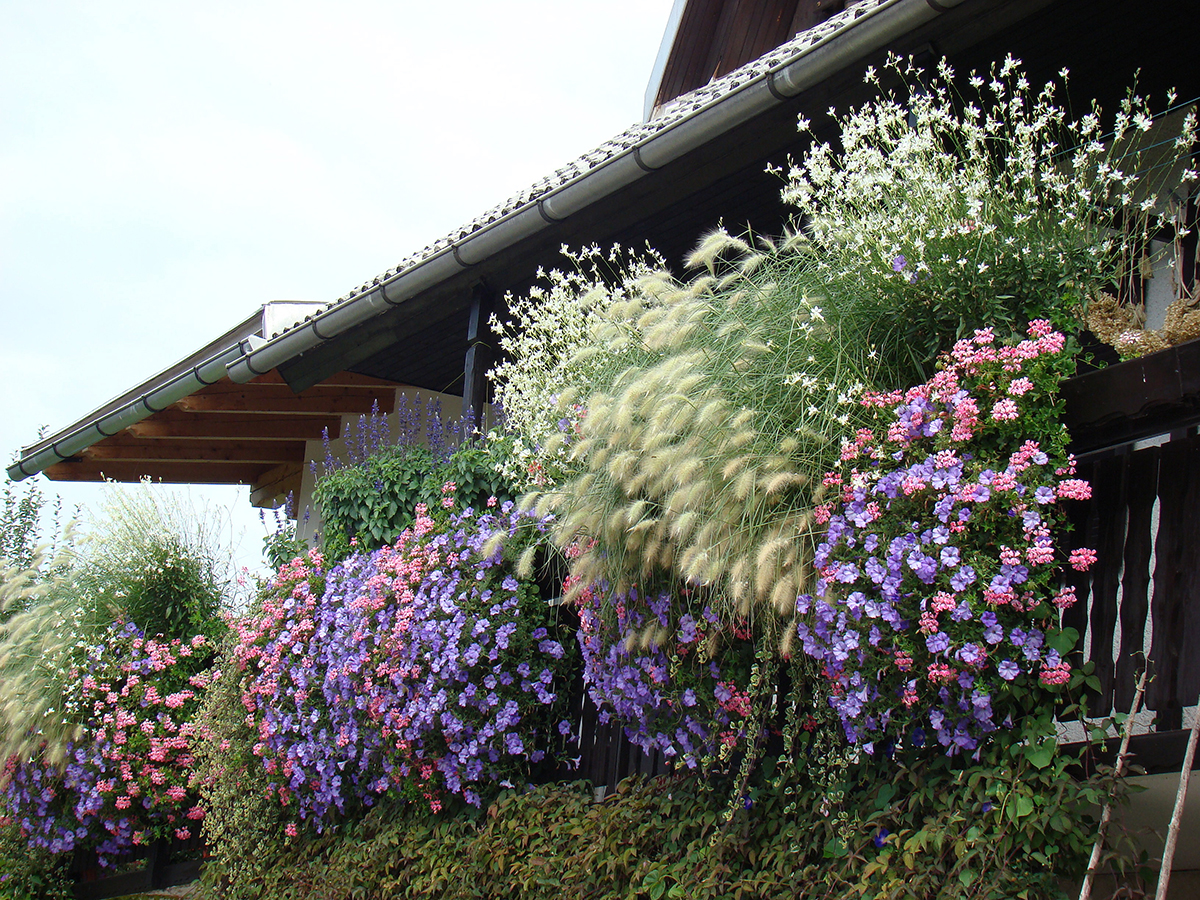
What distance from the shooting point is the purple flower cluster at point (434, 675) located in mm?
5094

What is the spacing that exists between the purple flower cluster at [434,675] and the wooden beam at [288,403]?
13.2 ft

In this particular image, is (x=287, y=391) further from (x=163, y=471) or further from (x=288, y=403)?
(x=163, y=471)

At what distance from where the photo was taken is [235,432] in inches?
406

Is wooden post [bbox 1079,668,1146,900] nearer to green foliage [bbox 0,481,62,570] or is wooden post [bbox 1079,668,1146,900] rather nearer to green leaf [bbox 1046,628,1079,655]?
green leaf [bbox 1046,628,1079,655]

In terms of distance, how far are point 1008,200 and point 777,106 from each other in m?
1.90

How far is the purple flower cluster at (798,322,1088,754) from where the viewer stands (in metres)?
3.04


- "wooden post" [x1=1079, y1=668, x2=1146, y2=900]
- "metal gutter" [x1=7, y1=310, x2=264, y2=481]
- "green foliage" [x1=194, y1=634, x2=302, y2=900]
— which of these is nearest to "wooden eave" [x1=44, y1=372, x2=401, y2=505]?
"metal gutter" [x1=7, y1=310, x2=264, y2=481]

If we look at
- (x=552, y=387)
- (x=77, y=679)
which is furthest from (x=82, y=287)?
(x=552, y=387)

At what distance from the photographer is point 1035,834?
2875mm

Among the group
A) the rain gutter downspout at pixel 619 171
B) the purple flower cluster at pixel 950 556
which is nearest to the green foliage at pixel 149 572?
the rain gutter downspout at pixel 619 171

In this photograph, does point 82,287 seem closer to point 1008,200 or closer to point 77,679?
point 77,679

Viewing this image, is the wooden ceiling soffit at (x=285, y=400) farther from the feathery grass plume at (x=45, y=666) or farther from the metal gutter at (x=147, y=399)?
the feathery grass plume at (x=45, y=666)

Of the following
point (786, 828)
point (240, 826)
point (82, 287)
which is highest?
point (82, 287)

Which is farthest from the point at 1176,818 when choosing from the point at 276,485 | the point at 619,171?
the point at 276,485
